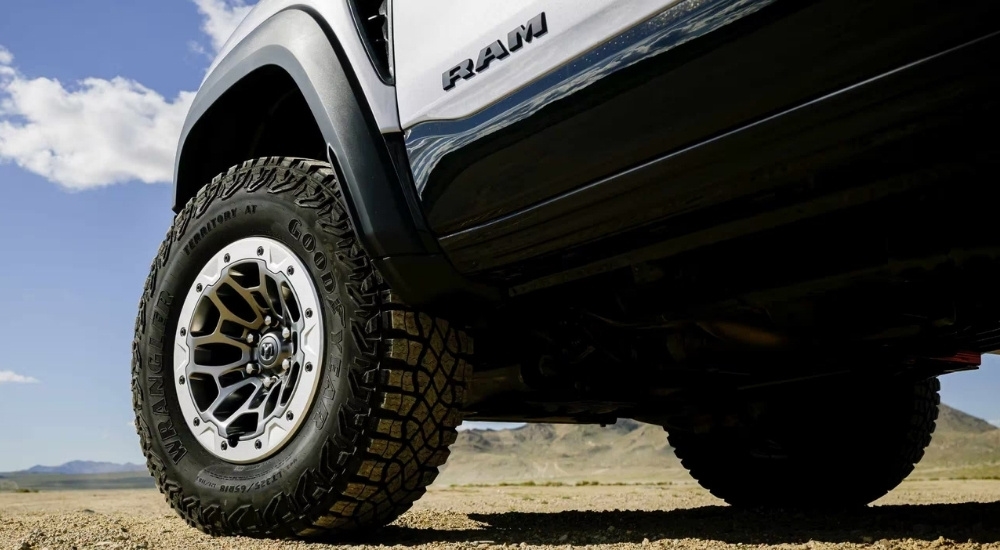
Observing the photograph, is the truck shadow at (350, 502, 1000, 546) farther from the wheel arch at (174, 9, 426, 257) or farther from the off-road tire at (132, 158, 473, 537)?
the wheel arch at (174, 9, 426, 257)

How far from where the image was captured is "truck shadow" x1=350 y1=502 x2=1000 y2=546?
219cm

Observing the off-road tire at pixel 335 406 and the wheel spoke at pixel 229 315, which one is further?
the wheel spoke at pixel 229 315

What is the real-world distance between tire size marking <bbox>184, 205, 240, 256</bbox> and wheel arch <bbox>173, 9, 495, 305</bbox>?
33cm

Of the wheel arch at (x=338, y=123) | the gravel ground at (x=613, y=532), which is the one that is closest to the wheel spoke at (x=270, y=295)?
the wheel arch at (x=338, y=123)

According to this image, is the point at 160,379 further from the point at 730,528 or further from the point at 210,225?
the point at 730,528

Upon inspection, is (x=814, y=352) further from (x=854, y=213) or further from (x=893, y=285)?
(x=854, y=213)

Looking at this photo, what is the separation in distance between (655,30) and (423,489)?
1337 millimetres

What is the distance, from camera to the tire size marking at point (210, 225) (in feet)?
8.02

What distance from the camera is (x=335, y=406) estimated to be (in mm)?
2092

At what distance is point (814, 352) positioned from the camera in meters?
2.55

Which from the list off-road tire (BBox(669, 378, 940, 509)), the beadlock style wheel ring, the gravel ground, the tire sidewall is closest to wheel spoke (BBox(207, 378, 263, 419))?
the beadlock style wheel ring

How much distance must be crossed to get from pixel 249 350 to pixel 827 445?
2.40 metres

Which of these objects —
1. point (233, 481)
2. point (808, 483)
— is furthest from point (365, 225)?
point (808, 483)

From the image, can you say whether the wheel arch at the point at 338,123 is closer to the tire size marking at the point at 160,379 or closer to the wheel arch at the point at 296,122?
the wheel arch at the point at 296,122
